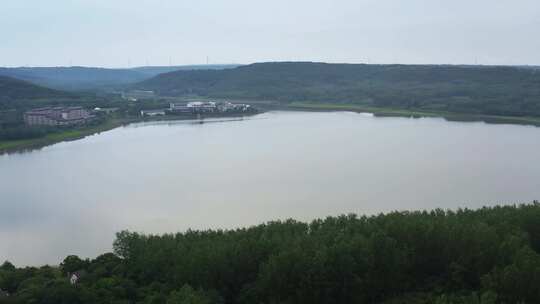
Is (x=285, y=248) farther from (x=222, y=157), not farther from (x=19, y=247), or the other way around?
(x=222, y=157)

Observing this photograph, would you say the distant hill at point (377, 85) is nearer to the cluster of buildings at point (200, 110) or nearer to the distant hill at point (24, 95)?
the cluster of buildings at point (200, 110)

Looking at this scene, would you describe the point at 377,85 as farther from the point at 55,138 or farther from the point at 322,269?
the point at 322,269

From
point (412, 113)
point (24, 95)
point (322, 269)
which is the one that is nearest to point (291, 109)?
point (412, 113)

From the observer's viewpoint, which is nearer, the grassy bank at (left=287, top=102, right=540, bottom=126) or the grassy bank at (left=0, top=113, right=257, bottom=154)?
the grassy bank at (left=0, top=113, right=257, bottom=154)

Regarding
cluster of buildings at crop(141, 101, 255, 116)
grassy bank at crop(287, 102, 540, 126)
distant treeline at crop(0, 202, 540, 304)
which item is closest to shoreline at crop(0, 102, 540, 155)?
grassy bank at crop(287, 102, 540, 126)

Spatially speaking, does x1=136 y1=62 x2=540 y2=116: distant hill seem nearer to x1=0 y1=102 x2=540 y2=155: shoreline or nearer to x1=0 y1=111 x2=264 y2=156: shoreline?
x1=0 y1=102 x2=540 y2=155: shoreline

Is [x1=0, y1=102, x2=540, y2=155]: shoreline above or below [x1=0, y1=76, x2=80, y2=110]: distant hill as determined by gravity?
below

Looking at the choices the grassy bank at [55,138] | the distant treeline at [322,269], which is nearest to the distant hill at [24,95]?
the grassy bank at [55,138]

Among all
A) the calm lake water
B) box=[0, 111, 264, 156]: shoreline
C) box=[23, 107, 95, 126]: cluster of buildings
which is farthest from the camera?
box=[23, 107, 95, 126]: cluster of buildings
